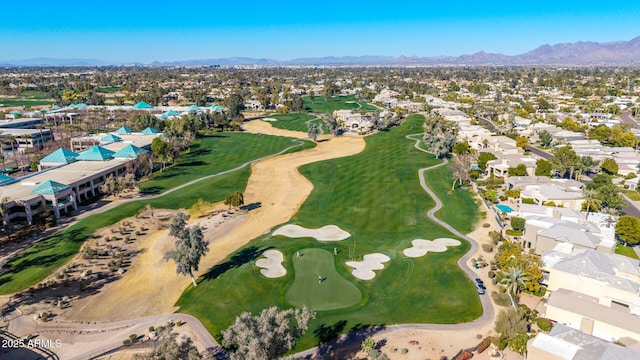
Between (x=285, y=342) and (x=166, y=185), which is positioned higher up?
(x=285, y=342)

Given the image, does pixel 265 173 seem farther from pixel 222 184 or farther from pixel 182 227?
pixel 182 227

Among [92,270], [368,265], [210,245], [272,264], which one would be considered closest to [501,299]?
[368,265]

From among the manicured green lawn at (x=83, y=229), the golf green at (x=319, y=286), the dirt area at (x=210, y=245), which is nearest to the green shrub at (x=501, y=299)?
the golf green at (x=319, y=286)

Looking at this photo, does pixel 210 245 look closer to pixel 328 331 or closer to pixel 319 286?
pixel 319 286

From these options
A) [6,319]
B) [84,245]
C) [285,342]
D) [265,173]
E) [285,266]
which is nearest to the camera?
[285,342]

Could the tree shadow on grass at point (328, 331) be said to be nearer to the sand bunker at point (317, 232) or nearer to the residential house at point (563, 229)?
the sand bunker at point (317, 232)

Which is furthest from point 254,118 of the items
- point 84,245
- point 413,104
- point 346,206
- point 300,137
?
point 84,245

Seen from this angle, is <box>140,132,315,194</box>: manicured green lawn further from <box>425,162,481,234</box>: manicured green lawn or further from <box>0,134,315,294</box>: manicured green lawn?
<box>425,162,481,234</box>: manicured green lawn
